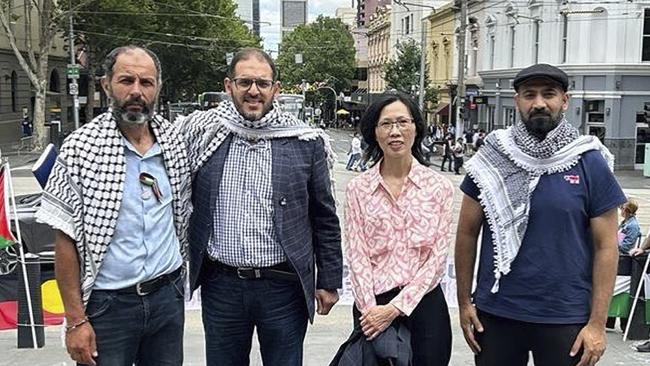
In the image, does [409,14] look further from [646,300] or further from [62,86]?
[646,300]

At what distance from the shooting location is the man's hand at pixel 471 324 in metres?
3.58

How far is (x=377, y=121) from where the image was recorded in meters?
3.78

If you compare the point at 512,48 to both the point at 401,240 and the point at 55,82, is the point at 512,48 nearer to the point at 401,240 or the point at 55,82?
the point at 55,82

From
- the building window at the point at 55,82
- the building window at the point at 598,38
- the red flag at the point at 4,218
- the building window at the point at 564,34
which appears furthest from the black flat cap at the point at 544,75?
the building window at the point at 55,82

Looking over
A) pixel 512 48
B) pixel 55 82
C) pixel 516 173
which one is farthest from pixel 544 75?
pixel 55 82

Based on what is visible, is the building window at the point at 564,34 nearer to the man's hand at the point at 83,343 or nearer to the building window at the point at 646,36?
the building window at the point at 646,36

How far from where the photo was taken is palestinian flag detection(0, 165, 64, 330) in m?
6.56

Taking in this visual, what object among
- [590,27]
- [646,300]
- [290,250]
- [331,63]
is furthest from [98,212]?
[331,63]

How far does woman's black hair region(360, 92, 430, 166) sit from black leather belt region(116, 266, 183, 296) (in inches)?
46.6

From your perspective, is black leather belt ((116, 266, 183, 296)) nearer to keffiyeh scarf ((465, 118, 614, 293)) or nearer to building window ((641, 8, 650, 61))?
keffiyeh scarf ((465, 118, 614, 293))

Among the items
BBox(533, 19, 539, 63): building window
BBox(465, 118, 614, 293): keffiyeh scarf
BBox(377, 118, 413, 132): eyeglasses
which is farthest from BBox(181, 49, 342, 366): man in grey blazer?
BBox(533, 19, 539, 63): building window

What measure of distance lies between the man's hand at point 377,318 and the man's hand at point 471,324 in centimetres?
35

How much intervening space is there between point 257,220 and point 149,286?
1.93 feet

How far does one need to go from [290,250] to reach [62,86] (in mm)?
48403
